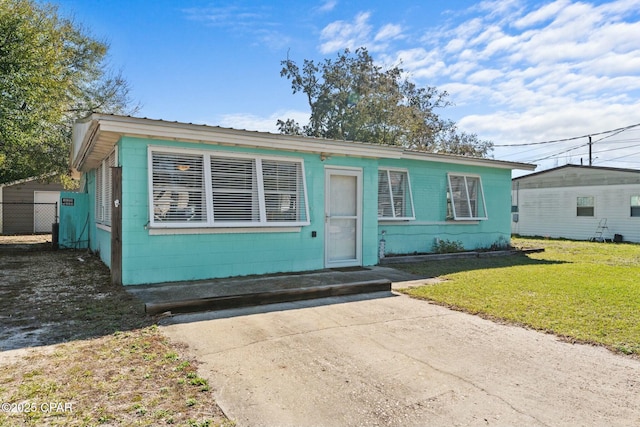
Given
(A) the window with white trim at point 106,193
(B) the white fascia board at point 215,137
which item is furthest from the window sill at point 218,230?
(A) the window with white trim at point 106,193

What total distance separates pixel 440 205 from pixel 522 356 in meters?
7.65

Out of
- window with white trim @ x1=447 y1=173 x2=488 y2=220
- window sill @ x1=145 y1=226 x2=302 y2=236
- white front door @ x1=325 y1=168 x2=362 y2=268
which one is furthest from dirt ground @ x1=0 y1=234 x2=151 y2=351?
window with white trim @ x1=447 y1=173 x2=488 y2=220

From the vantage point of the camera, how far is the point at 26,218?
64.0ft

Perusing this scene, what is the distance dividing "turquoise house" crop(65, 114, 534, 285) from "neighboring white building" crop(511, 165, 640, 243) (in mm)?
13467

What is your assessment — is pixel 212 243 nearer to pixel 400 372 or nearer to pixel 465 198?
pixel 400 372

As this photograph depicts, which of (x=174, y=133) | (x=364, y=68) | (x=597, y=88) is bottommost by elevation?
(x=174, y=133)

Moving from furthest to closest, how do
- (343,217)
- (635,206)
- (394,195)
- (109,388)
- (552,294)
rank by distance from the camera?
(635,206) < (394,195) < (343,217) < (552,294) < (109,388)

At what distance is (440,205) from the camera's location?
11.1 metres

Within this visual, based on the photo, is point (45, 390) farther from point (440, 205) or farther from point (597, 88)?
point (597, 88)

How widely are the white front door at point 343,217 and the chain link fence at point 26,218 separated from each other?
1748 centimetres

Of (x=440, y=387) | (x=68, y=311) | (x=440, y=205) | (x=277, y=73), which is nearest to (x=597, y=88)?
(x=440, y=205)

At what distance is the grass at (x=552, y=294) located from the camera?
179 inches

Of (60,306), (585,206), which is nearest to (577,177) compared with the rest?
(585,206)

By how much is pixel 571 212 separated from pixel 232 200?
19162mm
